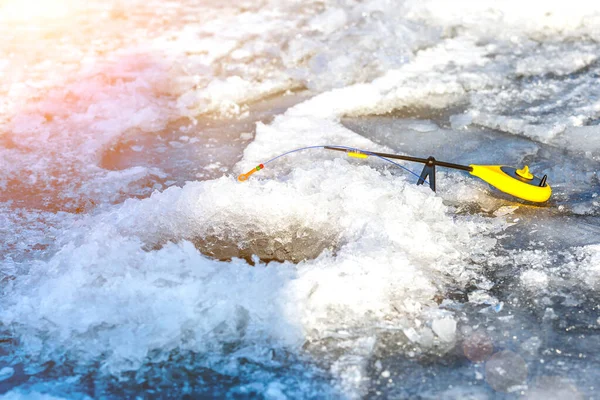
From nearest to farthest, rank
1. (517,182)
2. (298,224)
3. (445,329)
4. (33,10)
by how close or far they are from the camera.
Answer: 1. (445,329)
2. (298,224)
3. (517,182)
4. (33,10)

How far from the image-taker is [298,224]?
2863mm

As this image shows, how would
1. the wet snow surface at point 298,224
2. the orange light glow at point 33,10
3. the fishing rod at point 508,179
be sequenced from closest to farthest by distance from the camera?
the wet snow surface at point 298,224 → the fishing rod at point 508,179 → the orange light glow at point 33,10

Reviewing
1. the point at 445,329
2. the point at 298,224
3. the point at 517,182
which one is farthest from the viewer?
the point at 517,182

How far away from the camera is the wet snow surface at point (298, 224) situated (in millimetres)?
2164

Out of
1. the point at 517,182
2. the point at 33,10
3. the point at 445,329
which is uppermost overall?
the point at 33,10

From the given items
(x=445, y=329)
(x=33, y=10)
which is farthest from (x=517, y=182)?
(x=33, y=10)

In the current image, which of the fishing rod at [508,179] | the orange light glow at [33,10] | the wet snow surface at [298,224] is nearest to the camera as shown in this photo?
the wet snow surface at [298,224]

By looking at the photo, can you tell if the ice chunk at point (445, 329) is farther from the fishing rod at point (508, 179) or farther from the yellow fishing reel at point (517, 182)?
the yellow fishing reel at point (517, 182)

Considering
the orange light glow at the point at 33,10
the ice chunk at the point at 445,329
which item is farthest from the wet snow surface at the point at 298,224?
the orange light glow at the point at 33,10

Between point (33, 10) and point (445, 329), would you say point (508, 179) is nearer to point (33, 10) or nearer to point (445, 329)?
point (445, 329)

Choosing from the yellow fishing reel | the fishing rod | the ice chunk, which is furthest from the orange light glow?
the ice chunk

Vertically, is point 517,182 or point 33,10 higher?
point 33,10

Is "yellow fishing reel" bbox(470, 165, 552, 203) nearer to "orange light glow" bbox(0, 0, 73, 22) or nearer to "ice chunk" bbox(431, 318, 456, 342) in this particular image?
"ice chunk" bbox(431, 318, 456, 342)

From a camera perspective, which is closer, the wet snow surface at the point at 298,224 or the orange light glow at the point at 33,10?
the wet snow surface at the point at 298,224
